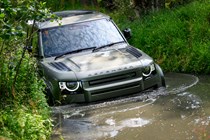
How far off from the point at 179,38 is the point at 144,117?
4986mm

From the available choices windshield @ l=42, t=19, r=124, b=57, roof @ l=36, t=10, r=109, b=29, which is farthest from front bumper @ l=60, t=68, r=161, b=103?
roof @ l=36, t=10, r=109, b=29

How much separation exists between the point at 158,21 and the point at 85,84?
5690mm

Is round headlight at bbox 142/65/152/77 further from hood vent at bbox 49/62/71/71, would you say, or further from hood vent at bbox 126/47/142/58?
hood vent at bbox 49/62/71/71

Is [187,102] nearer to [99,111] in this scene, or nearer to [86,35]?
[99,111]

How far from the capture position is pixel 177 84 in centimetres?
785

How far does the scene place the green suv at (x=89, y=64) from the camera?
269 inches

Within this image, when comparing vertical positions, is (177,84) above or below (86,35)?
below

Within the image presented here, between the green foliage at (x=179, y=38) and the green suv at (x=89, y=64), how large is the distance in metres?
1.92

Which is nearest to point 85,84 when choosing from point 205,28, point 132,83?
point 132,83

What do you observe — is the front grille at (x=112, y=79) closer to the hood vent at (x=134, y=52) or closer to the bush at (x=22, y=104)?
the hood vent at (x=134, y=52)

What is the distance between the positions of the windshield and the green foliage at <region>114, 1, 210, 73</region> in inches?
78.9

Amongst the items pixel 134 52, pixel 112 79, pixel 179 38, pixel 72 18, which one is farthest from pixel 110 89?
pixel 179 38

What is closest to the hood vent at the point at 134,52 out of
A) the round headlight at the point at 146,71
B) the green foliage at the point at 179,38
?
the round headlight at the point at 146,71

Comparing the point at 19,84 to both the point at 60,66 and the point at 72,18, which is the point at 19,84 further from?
the point at 72,18
